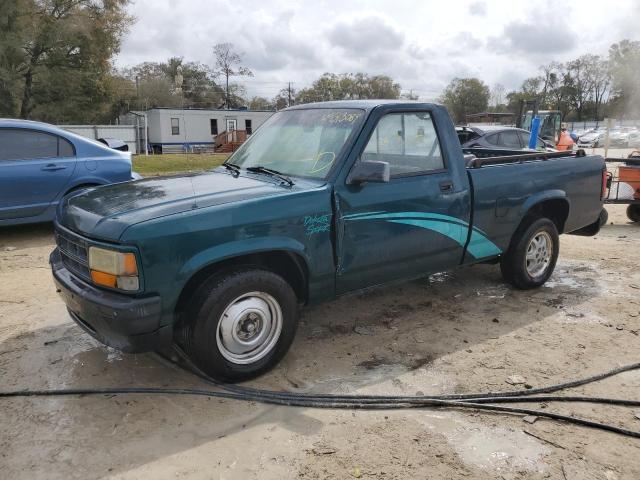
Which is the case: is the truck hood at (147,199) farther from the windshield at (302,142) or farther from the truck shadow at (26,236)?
the truck shadow at (26,236)

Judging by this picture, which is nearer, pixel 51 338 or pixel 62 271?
pixel 62 271

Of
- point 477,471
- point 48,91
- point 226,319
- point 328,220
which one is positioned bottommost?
point 477,471

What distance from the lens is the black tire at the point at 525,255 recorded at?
17.1ft

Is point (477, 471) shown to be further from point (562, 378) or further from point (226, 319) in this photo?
point (226, 319)

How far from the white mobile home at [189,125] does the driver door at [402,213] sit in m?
34.5

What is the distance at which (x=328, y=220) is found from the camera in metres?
3.69

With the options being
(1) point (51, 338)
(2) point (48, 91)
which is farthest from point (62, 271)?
(2) point (48, 91)

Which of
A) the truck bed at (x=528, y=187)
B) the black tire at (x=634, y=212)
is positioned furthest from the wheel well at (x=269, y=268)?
the black tire at (x=634, y=212)

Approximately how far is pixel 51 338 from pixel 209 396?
1.73m

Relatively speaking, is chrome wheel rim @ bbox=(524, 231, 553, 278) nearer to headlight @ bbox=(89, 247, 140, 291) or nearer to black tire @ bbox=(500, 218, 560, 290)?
black tire @ bbox=(500, 218, 560, 290)

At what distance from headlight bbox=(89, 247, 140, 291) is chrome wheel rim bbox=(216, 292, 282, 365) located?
0.62m

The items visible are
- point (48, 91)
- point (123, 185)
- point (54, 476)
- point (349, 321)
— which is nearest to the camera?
point (54, 476)

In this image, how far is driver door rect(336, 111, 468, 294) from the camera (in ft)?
12.6

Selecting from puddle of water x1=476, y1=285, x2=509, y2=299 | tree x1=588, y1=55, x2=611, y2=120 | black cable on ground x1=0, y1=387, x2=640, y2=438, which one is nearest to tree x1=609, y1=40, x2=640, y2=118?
tree x1=588, y1=55, x2=611, y2=120
